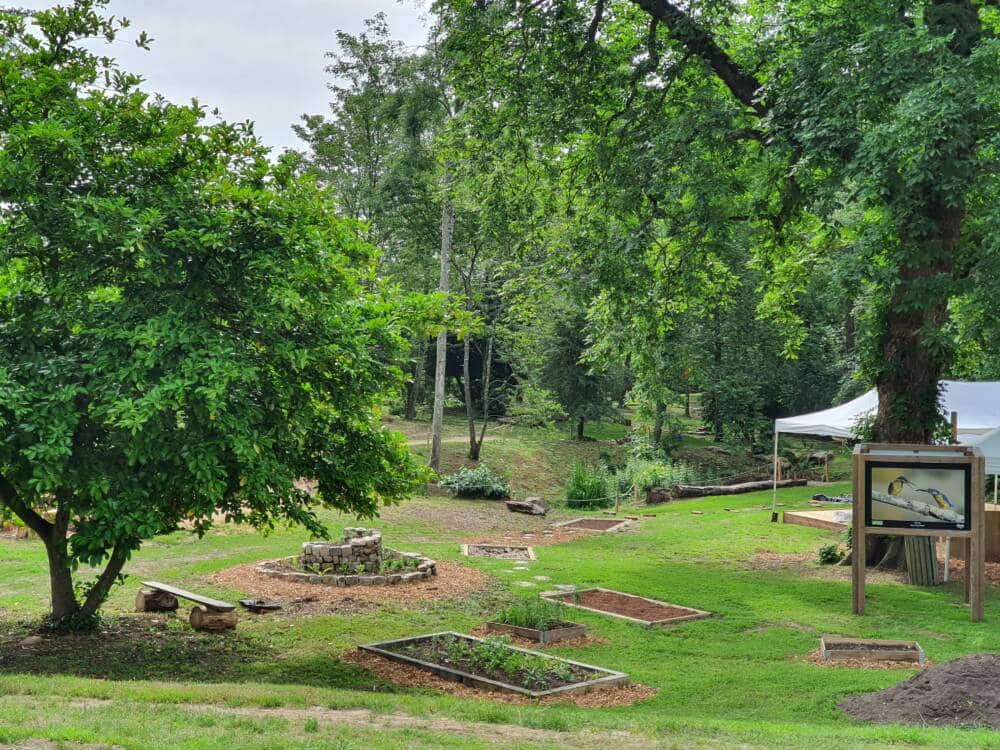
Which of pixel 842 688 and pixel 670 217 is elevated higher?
pixel 670 217

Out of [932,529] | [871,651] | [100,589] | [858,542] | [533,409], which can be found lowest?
[871,651]

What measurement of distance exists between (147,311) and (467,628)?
17.4 ft

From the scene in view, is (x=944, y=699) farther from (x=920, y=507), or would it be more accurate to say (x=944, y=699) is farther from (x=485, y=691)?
(x=920, y=507)

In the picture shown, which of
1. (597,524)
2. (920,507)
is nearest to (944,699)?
(920,507)

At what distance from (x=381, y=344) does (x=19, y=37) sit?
4528 millimetres

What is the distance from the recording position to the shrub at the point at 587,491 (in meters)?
26.2

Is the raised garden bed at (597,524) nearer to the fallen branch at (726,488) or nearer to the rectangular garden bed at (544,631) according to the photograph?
the fallen branch at (726,488)

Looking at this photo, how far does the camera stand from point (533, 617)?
10.7 m

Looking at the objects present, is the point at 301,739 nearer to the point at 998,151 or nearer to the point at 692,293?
the point at 998,151

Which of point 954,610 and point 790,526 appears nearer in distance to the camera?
point 954,610

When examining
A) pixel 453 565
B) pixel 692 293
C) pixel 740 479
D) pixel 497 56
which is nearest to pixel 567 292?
pixel 692 293

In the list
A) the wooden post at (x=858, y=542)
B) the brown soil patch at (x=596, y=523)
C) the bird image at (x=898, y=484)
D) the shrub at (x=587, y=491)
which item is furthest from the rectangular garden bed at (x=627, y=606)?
the shrub at (x=587, y=491)

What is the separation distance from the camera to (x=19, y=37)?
894cm

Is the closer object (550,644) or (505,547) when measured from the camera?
(550,644)
